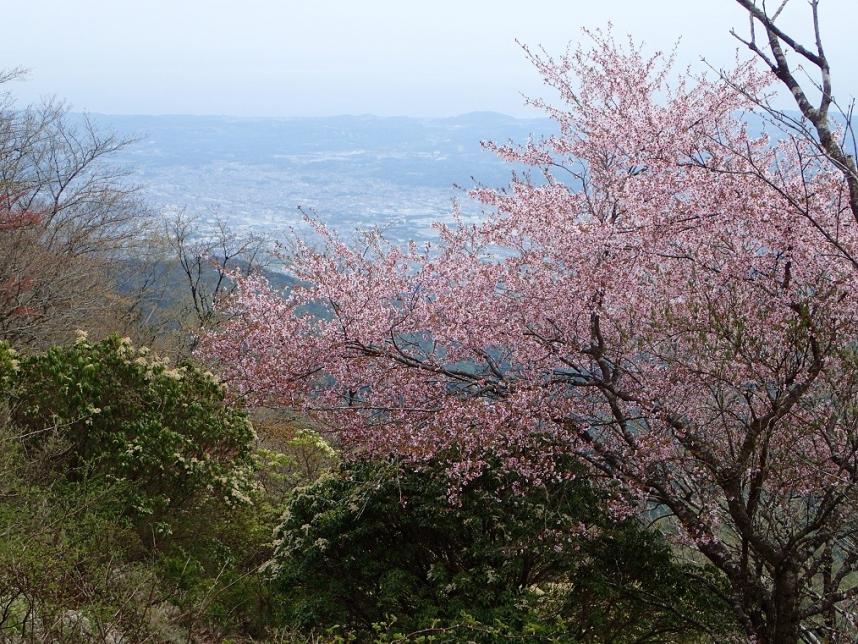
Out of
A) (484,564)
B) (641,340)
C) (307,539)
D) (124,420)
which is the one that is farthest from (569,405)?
(124,420)

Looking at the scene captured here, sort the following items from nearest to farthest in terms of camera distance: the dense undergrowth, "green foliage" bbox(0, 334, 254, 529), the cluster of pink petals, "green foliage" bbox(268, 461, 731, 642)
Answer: the cluster of pink petals < the dense undergrowth < "green foliage" bbox(268, 461, 731, 642) < "green foliage" bbox(0, 334, 254, 529)

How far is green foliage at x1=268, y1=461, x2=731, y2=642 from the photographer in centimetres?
656

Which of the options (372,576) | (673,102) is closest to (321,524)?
(372,576)

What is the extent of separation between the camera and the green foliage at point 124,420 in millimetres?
8680

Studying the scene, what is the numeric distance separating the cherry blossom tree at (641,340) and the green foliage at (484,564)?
0.29 meters

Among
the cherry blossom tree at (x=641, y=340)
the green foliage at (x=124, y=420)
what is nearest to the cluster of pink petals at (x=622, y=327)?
the cherry blossom tree at (x=641, y=340)

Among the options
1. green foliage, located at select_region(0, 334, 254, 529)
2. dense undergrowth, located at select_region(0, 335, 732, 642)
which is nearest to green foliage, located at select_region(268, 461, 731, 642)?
dense undergrowth, located at select_region(0, 335, 732, 642)

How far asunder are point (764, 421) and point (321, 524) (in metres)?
3.87

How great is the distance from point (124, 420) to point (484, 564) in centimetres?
461

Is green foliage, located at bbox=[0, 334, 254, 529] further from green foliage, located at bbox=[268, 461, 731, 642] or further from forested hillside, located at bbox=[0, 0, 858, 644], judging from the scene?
green foliage, located at bbox=[268, 461, 731, 642]

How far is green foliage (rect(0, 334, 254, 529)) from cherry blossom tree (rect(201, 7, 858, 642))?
5.76 ft

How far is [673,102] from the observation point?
25.0 ft

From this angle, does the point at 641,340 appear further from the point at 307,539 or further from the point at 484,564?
the point at 307,539

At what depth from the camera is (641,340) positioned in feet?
20.5
